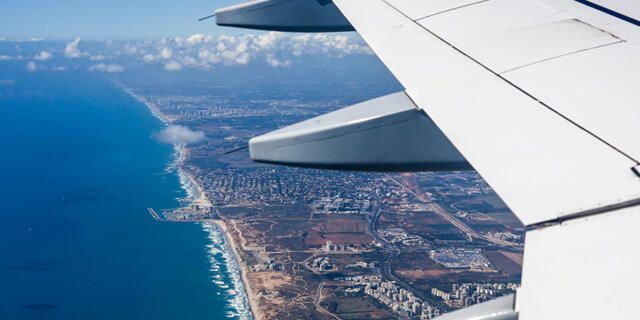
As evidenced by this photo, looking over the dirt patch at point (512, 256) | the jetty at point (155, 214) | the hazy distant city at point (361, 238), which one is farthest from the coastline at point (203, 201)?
the dirt patch at point (512, 256)

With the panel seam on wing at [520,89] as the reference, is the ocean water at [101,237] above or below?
below

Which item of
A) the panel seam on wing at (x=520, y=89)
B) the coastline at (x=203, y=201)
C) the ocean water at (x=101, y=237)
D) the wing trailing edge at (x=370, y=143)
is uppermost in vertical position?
the panel seam on wing at (x=520, y=89)

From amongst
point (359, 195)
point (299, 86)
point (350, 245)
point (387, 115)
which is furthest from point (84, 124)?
point (387, 115)

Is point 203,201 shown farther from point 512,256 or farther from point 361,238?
point 512,256

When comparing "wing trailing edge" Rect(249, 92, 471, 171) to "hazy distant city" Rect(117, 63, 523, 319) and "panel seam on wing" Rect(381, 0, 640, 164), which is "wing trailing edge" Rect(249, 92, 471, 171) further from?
"hazy distant city" Rect(117, 63, 523, 319)

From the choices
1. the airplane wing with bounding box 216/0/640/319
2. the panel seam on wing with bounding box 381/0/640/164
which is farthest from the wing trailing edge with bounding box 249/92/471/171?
the panel seam on wing with bounding box 381/0/640/164

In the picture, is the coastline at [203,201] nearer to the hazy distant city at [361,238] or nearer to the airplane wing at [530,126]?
the hazy distant city at [361,238]

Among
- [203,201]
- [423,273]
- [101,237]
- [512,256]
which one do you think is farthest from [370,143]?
[203,201]
